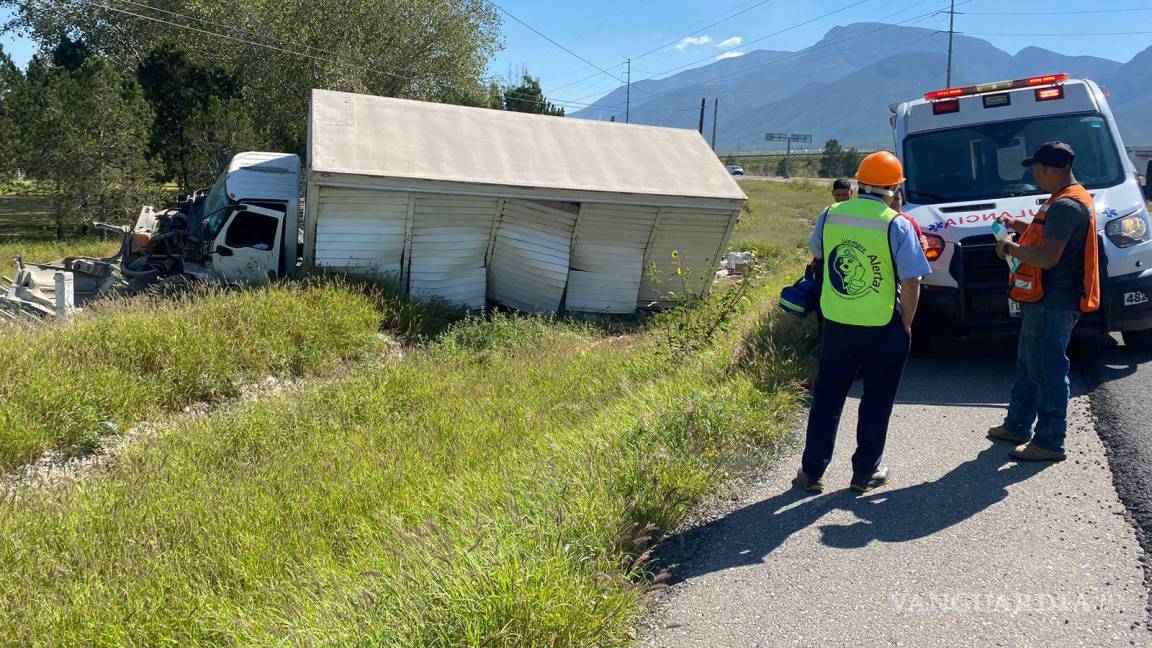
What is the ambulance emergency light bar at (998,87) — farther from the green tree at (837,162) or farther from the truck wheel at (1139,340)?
the green tree at (837,162)

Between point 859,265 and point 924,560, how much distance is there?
1.52 meters

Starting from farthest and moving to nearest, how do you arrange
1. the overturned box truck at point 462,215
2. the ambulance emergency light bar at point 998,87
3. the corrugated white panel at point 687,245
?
the corrugated white panel at point 687,245
the overturned box truck at point 462,215
the ambulance emergency light bar at point 998,87

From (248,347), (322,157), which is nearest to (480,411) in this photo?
(248,347)

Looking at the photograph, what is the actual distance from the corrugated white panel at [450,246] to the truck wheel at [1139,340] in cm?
803

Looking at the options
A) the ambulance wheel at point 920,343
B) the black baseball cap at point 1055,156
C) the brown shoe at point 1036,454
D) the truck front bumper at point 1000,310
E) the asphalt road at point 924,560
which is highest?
the black baseball cap at point 1055,156

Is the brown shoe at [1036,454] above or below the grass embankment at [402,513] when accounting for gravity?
above

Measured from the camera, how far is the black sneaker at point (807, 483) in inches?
169

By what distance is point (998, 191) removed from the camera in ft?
24.2

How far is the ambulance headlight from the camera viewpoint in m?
6.37

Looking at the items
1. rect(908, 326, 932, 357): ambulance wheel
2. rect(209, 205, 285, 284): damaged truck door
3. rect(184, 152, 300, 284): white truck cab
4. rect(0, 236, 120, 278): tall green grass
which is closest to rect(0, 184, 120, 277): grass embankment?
rect(0, 236, 120, 278): tall green grass

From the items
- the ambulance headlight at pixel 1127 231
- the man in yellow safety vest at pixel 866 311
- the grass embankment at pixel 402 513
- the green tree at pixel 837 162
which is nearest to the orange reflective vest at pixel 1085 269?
the man in yellow safety vest at pixel 866 311

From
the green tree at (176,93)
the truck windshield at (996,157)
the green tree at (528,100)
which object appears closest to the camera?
the truck windshield at (996,157)

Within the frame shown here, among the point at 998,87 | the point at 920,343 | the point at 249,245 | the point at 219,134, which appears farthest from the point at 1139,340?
the point at 219,134

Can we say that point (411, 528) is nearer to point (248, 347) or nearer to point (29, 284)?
point (248, 347)
